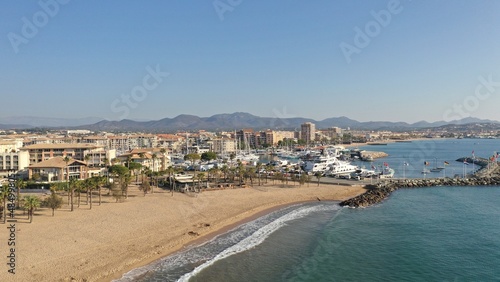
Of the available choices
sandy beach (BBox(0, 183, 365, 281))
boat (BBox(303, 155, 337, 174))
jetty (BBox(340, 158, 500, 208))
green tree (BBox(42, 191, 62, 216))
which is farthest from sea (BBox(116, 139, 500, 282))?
boat (BBox(303, 155, 337, 174))

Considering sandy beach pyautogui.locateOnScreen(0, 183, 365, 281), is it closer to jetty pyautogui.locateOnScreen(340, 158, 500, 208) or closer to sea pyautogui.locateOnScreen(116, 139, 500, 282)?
sea pyautogui.locateOnScreen(116, 139, 500, 282)

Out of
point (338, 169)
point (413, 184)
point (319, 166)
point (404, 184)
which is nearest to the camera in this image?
point (404, 184)

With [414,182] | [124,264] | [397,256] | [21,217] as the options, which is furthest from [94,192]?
[414,182]

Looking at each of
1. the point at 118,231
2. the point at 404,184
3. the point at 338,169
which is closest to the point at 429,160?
the point at 338,169

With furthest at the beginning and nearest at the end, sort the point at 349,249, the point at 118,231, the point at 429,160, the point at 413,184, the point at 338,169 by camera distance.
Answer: the point at 429,160 → the point at 338,169 → the point at 413,184 → the point at 118,231 → the point at 349,249

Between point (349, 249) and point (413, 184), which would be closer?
point (349, 249)

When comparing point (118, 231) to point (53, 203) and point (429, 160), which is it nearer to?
point (53, 203)

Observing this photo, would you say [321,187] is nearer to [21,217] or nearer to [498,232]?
[498,232]
